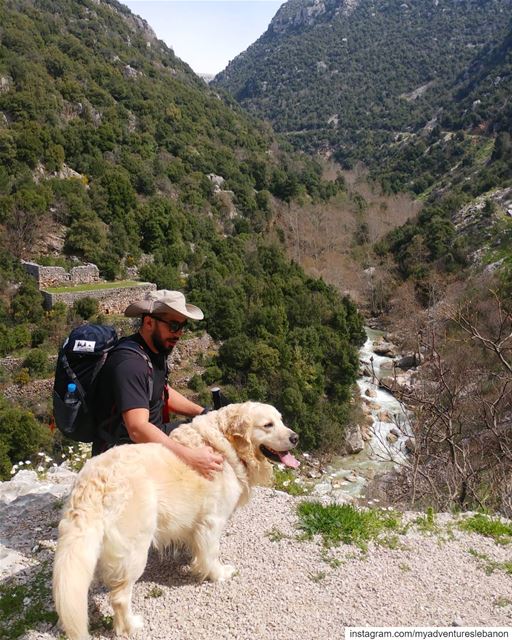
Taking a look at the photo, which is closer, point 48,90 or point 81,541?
point 81,541

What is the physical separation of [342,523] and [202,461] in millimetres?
1777

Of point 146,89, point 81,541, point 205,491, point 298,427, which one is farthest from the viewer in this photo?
point 146,89

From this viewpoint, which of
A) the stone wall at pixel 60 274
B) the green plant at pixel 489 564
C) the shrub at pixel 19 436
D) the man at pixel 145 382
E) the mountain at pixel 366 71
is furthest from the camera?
the mountain at pixel 366 71

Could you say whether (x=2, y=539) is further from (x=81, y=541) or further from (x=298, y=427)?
(x=298, y=427)

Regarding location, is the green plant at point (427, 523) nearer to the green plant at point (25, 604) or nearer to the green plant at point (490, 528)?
the green plant at point (490, 528)

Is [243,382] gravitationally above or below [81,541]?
below

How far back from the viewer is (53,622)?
298 cm

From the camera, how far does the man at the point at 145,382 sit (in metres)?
3.19

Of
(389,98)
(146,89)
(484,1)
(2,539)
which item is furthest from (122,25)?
(484,1)

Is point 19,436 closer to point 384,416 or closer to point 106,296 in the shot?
point 106,296

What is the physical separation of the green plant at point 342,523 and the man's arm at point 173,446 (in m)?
1.50

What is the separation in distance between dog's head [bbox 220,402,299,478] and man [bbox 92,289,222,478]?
0.21 meters

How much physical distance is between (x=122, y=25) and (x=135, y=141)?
29052mm

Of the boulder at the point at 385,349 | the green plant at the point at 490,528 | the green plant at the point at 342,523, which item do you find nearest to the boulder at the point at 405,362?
the boulder at the point at 385,349
